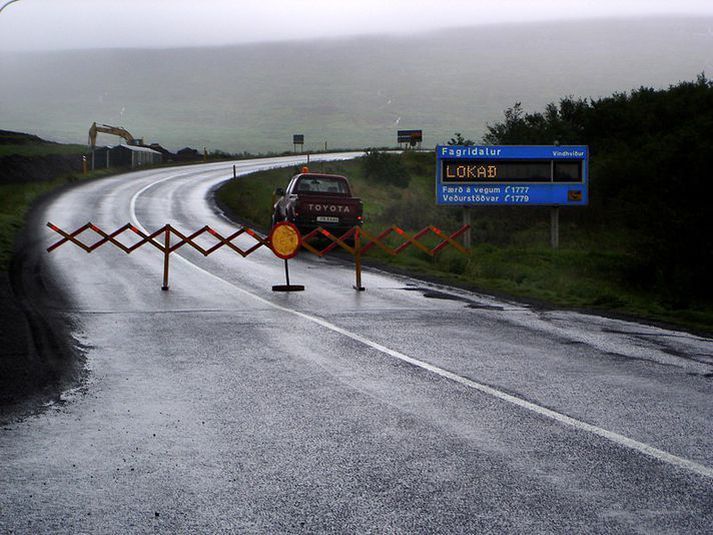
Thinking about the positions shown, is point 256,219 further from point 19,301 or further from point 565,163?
point 19,301

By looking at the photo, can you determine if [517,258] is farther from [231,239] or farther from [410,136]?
[410,136]

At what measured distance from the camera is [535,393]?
941 cm

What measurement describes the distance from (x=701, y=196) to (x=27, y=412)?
30.3 metres

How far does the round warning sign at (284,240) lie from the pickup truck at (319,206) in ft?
33.3

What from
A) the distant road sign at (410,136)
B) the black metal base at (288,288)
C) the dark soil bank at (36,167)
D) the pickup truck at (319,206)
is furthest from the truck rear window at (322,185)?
the distant road sign at (410,136)

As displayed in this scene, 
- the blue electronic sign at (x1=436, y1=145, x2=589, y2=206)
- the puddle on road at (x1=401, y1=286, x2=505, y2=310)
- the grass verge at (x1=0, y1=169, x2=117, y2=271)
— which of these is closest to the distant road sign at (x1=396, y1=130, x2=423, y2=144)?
the grass verge at (x1=0, y1=169, x2=117, y2=271)

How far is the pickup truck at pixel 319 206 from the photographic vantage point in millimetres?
31156

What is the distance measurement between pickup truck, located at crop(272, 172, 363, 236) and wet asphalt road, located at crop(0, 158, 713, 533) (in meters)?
15.0

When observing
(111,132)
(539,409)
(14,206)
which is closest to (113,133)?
(111,132)

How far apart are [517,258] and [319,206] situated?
7.10 metres

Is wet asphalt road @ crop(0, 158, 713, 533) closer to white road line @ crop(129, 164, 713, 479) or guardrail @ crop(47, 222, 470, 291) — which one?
white road line @ crop(129, 164, 713, 479)

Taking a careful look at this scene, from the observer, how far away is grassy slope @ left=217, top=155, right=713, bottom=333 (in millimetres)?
20312

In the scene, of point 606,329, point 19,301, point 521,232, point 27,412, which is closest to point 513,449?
point 27,412

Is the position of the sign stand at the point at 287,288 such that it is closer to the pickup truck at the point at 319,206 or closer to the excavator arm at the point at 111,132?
the pickup truck at the point at 319,206
